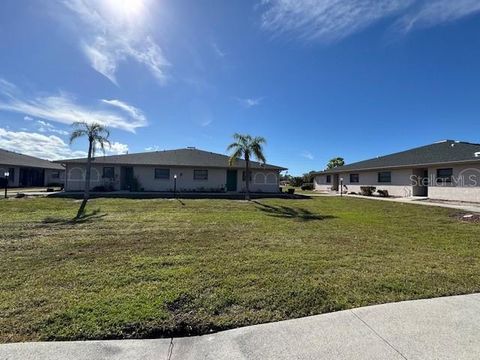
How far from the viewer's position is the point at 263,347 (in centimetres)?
283

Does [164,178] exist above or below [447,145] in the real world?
below

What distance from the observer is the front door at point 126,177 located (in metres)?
25.3

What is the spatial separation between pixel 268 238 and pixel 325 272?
10.0 ft

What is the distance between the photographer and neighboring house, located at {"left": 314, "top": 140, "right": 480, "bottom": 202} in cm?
1834

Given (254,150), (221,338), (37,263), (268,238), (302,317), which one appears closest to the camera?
(221,338)

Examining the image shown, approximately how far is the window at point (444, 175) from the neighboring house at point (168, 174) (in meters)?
12.2

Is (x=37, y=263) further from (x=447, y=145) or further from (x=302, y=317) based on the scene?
(x=447, y=145)

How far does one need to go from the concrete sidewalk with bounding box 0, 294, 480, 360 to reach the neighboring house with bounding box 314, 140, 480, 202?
60.5 feet

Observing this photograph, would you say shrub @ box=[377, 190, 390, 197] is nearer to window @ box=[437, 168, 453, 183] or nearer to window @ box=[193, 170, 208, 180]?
window @ box=[437, 168, 453, 183]

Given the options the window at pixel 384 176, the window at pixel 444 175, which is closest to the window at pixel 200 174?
the window at pixel 384 176

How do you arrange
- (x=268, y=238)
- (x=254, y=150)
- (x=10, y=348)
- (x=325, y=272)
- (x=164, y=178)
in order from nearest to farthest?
1. (x=10, y=348)
2. (x=325, y=272)
3. (x=268, y=238)
4. (x=254, y=150)
5. (x=164, y=178)

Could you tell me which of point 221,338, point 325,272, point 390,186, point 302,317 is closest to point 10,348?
point 221,338

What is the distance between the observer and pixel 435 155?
72.3ft

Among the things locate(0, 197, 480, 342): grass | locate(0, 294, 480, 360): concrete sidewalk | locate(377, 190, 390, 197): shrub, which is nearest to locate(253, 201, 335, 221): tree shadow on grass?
locate(0, 197, 480, 342): grass
